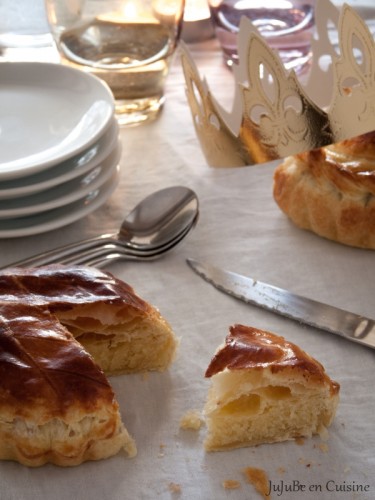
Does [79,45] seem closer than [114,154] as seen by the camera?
No

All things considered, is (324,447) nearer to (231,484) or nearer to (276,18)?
(231,484)

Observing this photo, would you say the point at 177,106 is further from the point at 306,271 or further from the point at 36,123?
the point at 306,271

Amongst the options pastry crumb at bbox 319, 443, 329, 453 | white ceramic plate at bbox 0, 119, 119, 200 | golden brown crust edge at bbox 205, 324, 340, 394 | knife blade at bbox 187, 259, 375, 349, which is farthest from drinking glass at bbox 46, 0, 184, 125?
pastry crumb at bbox 319, 443, 329, 453

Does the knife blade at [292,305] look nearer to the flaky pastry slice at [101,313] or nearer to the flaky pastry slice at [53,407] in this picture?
the flaky pastry slice at [101,313]

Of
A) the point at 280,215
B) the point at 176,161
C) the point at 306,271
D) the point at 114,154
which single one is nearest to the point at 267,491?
the point at 306,271

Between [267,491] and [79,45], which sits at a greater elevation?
[79,45]

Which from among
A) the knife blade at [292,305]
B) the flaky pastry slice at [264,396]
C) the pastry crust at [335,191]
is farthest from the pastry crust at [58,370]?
the pastry crust at [335,191]

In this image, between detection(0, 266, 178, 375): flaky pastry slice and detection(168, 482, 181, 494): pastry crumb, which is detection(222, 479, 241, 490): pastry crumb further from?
detection(0, 266, 178, 375): flaky pastry slice
